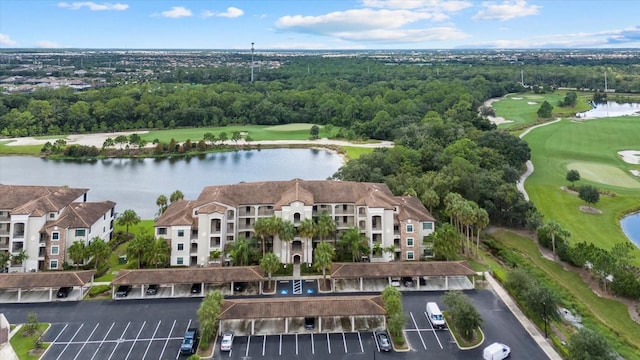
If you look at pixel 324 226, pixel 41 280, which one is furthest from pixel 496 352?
pixel 41 280

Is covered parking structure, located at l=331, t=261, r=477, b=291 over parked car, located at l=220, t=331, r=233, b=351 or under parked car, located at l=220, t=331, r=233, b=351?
over

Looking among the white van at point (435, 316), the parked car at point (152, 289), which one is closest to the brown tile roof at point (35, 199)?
the parked car at point (152, 289)

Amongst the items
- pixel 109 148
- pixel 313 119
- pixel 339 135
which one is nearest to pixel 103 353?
pixel 109 148

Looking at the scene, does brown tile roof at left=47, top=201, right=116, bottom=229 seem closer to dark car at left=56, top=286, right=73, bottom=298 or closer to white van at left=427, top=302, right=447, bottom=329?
dark car at left=56, top=286, right=73, bottom=298

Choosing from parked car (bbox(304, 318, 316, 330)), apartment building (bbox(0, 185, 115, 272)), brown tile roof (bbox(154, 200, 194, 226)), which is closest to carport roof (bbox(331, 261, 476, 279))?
parked car (bbox(304, 318, 316, 330))

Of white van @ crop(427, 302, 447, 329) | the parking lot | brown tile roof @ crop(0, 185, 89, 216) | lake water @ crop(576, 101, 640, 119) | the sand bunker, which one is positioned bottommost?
the parking lot

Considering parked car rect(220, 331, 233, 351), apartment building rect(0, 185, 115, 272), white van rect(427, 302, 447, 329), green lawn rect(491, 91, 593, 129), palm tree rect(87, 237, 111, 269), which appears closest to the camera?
parked car rect(220, 331, 233, 351)

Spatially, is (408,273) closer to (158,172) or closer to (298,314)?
(298,314)

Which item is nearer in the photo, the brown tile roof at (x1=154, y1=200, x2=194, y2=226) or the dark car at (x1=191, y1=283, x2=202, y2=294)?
the dark car at (x1=191, y1=283, x2=202, y2=294)

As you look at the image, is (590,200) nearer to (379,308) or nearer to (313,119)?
(379,308)
